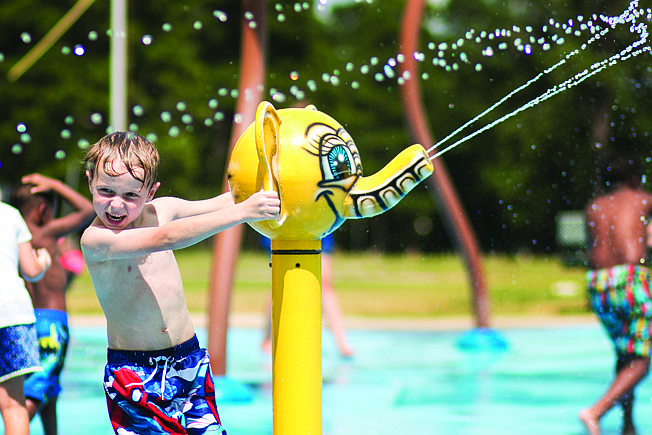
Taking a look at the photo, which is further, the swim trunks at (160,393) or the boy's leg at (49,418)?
the boy's leg at (49,418)

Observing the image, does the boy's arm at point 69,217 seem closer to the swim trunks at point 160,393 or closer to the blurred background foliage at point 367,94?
the swim trunks at point 160,393

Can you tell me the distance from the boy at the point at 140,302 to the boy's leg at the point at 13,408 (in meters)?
0.73

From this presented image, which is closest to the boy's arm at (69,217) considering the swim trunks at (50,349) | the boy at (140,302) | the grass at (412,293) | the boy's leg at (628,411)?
the swim trunks at (50,349)

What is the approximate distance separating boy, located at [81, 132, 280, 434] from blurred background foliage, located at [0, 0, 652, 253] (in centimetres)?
1277

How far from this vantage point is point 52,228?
3988mm

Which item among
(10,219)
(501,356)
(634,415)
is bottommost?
(634,415)

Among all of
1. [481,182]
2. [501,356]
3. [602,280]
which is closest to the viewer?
[602,280]

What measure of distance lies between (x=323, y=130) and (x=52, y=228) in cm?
195

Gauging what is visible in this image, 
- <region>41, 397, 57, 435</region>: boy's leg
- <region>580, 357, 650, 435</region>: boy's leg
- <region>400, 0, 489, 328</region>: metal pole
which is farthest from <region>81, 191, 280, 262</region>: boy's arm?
<region>400, 0, 489, 328</region>: metal pole

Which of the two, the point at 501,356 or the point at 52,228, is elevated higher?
the point at 52,228

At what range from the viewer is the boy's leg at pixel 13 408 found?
A: 3055 millimetres

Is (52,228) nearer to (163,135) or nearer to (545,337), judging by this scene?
(545,337)

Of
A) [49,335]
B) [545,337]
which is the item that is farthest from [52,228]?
[545,337]

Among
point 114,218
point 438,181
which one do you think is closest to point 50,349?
point 114,218
